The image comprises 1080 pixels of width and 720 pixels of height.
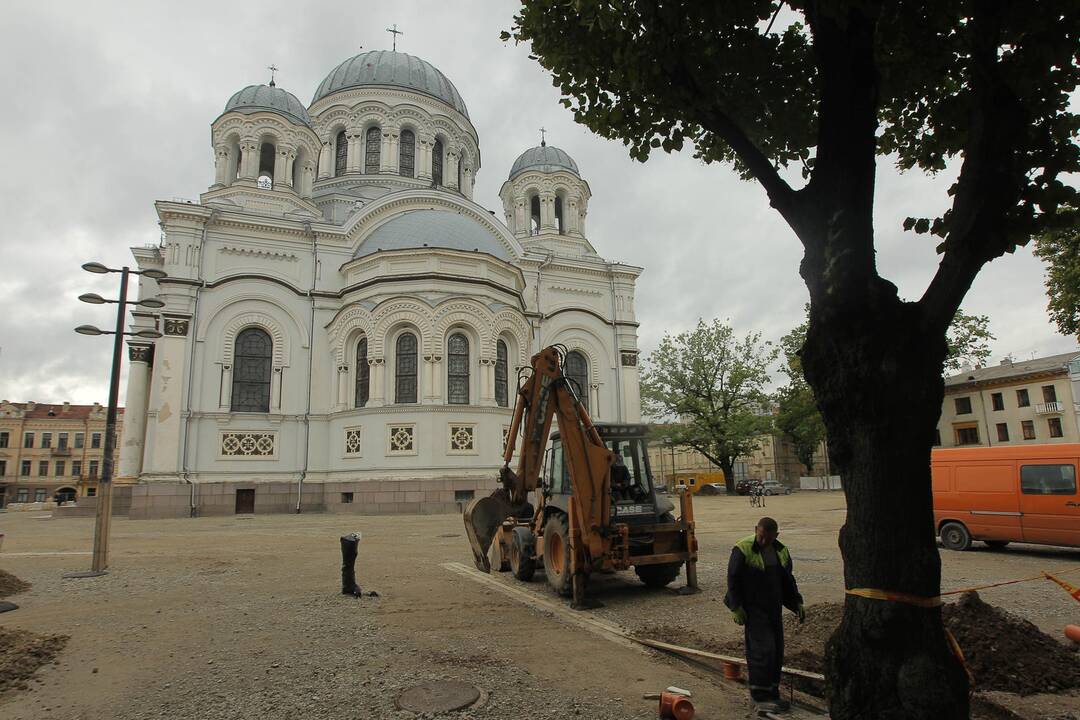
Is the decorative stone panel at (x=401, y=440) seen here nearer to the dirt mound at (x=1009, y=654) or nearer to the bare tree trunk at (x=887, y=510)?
the dirt mound at (x=1009, y=654)

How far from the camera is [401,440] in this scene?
25.1 metres

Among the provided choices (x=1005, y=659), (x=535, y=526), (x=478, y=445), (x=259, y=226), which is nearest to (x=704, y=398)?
(x=478, y=445)

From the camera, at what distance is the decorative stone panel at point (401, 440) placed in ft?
82.0

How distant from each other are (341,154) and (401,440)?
19070 millimetres

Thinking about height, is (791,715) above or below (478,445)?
below

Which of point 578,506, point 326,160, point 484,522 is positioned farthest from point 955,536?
point 326,160

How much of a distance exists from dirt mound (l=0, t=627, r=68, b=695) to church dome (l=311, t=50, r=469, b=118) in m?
34.2

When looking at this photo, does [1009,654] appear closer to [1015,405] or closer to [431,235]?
[431,235]

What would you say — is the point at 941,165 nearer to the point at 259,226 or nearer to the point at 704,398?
the point at 259,226

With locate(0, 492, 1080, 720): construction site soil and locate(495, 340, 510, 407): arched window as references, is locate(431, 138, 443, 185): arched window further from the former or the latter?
locate(0, 492, 1080, 720): construction site soil

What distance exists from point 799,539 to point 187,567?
12543 mm

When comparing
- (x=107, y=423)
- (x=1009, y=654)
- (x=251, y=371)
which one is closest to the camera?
(x=1009, y=654)

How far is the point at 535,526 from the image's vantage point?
377 inches

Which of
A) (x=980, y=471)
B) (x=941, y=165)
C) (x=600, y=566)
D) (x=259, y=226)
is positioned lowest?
(x=600, y=566)
